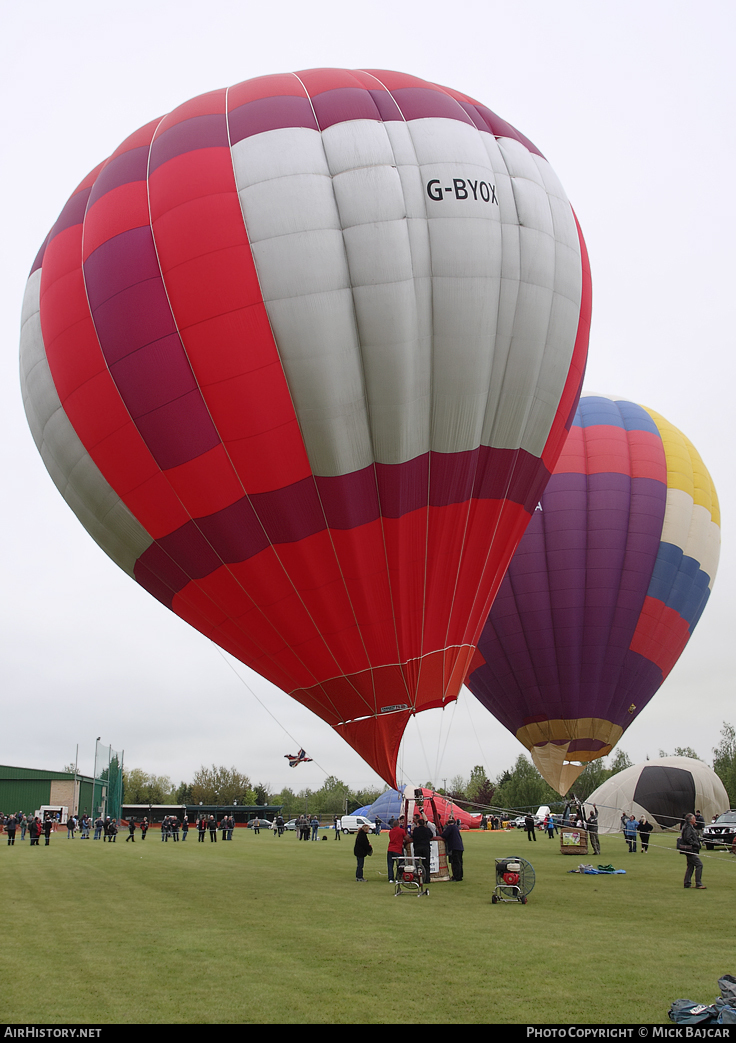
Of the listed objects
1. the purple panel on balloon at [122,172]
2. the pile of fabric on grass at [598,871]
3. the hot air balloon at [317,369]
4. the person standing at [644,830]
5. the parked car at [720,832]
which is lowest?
the person standing at [644,830]

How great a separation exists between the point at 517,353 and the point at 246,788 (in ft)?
288

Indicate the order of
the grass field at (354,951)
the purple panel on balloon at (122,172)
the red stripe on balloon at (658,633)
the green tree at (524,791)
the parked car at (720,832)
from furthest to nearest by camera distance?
the green tree at (524,791) → the parked car at (720,832) → the red stripe on balloon at (658,633) → the purple panel on balloon at (122,172) → the grass field at (354,951)

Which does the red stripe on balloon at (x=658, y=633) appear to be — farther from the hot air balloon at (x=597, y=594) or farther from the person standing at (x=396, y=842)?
the person standing at (x=396, y=842)

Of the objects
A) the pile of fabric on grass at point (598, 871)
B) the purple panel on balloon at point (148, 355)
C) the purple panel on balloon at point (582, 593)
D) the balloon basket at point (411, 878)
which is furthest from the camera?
the purple panel on balloon at point (582, 593)

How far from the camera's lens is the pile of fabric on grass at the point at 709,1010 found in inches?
185

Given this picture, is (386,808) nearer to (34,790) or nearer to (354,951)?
(34,790)

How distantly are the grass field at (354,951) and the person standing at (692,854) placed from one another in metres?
0.27

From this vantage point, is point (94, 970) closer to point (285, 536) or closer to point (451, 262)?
point (285, 536)

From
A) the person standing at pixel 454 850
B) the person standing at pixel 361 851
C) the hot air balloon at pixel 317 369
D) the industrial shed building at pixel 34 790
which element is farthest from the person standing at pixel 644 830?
the industrial shed building at pixel 34 790

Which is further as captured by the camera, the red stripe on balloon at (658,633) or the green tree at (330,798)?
the green tree at (330,798)

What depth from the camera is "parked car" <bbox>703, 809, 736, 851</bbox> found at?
77.7 ft

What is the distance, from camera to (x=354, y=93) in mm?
12445

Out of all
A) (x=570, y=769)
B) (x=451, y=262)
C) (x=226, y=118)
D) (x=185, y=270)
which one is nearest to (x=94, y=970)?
(x=185, y=270)

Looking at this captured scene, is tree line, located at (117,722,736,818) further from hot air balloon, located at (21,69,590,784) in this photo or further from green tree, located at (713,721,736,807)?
hot air balloon, located at (21,69,590,784)
